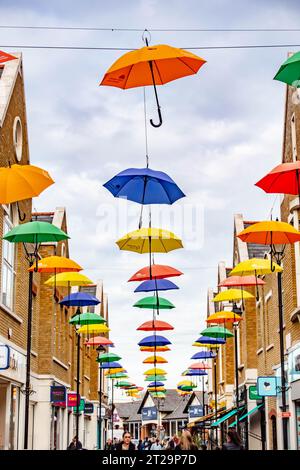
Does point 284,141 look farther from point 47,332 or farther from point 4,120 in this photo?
point 47,332

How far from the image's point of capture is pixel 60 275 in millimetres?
20359

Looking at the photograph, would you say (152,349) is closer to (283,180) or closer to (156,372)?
(156,372)

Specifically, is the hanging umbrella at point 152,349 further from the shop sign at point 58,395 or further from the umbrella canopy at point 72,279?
the umbrella canopy at point 72,279

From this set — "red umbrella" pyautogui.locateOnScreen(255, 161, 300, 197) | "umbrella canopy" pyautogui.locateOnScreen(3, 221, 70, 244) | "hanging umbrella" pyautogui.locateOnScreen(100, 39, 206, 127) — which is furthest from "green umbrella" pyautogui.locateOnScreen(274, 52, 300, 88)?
"umbrella canopy" pyautogui.locateOnScreen(3, 221, 70, 244)

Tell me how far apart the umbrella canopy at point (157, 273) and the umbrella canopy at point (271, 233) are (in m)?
3.72

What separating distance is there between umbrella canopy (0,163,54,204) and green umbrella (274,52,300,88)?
455cm

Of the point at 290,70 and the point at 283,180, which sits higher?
the point at 290,70

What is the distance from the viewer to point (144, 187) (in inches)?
556

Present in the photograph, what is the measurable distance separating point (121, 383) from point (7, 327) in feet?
126

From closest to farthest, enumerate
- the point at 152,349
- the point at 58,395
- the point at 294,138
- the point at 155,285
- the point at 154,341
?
the point at 294,138 < the point at 155,285 < the point at 58,395 < the point at 154,341 < the point at 152,349

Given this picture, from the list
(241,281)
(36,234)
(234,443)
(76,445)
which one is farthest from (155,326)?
(234,443)

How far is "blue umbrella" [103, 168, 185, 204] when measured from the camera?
1421 cm

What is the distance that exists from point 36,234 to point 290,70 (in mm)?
6651

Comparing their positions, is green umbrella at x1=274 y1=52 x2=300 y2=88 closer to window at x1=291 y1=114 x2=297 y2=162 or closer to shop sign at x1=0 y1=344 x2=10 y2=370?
window at x1=291 y1=114 x2=297 y2=162
